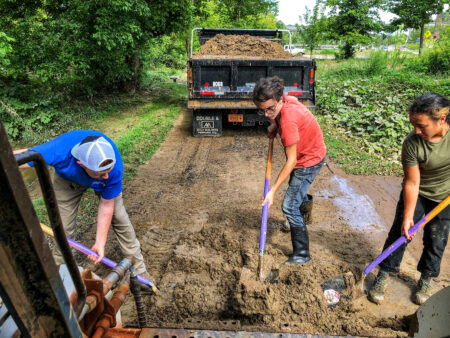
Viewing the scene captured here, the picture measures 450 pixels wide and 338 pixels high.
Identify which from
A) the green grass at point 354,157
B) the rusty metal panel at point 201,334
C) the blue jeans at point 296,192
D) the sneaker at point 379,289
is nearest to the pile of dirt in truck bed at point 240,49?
the green grass at point 354,157

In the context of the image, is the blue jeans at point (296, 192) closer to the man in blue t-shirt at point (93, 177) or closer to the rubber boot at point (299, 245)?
the rubber boot at point (299, 245)

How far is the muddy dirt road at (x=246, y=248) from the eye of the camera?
9.05 feet

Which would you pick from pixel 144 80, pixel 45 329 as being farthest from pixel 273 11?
pixel 45 329

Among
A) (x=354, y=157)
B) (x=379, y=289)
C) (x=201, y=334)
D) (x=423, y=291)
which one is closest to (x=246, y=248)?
(x=379, y=289)

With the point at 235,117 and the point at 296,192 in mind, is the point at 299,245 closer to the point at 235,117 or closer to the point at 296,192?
the point at 296,192

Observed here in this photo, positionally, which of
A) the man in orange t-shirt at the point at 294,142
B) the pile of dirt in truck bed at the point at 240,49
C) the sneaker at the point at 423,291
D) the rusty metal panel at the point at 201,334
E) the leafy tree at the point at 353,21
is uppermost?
the leafy tree at the point at 353,21

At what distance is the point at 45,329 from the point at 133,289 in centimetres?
91

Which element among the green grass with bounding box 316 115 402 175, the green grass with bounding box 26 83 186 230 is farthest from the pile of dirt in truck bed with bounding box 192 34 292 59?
the green grass with bounding box 316 115 402 175

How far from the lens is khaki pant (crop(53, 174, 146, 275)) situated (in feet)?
9.53

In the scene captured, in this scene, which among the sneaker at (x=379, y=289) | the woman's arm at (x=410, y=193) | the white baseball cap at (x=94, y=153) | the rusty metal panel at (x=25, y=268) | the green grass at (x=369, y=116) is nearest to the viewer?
the rusty metal panel at (x=25, y=268)

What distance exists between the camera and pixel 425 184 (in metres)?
2.77

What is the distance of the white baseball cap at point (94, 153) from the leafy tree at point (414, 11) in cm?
1941

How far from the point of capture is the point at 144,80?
47.1 feet

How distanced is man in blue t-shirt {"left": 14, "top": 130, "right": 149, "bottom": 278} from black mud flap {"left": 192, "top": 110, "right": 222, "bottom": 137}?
4.83 meters
